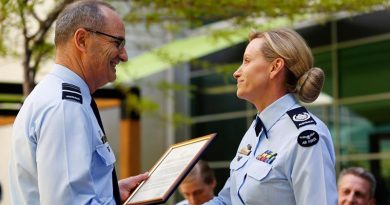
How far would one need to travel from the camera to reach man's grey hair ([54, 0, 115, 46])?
10.7 feet

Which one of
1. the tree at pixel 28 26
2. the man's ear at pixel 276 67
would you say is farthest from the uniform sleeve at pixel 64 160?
the tree at pixel 28 26

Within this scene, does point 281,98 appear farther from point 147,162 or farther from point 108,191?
point 147,162

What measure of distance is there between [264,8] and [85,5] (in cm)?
474

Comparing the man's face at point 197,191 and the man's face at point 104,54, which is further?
the man's face at point 197,191

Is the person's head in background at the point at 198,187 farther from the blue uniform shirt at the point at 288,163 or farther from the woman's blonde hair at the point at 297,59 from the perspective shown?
the woman's blonde hair at the point at 297,59

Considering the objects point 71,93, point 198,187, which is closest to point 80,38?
point 71,93

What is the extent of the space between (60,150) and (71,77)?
1.20ft

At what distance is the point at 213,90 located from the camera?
60.3 ft

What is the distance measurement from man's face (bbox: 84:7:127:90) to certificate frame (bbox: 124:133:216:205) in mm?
436

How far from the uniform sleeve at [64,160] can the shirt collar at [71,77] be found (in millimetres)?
197

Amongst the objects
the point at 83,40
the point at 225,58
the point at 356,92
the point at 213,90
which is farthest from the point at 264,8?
the point at 213,90

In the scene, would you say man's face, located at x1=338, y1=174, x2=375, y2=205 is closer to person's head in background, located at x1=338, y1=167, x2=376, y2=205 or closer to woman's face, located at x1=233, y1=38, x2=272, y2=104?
person's head in background, located at x1=338, y1=167, x2=376, y2=205

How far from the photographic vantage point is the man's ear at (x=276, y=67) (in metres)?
3.62

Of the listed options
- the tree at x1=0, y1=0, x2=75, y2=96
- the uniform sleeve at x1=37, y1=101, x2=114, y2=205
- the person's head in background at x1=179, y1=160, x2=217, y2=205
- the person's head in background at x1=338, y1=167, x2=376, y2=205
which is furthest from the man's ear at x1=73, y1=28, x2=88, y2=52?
the tree at x1=0, y1=0, x2=75, y2=96
